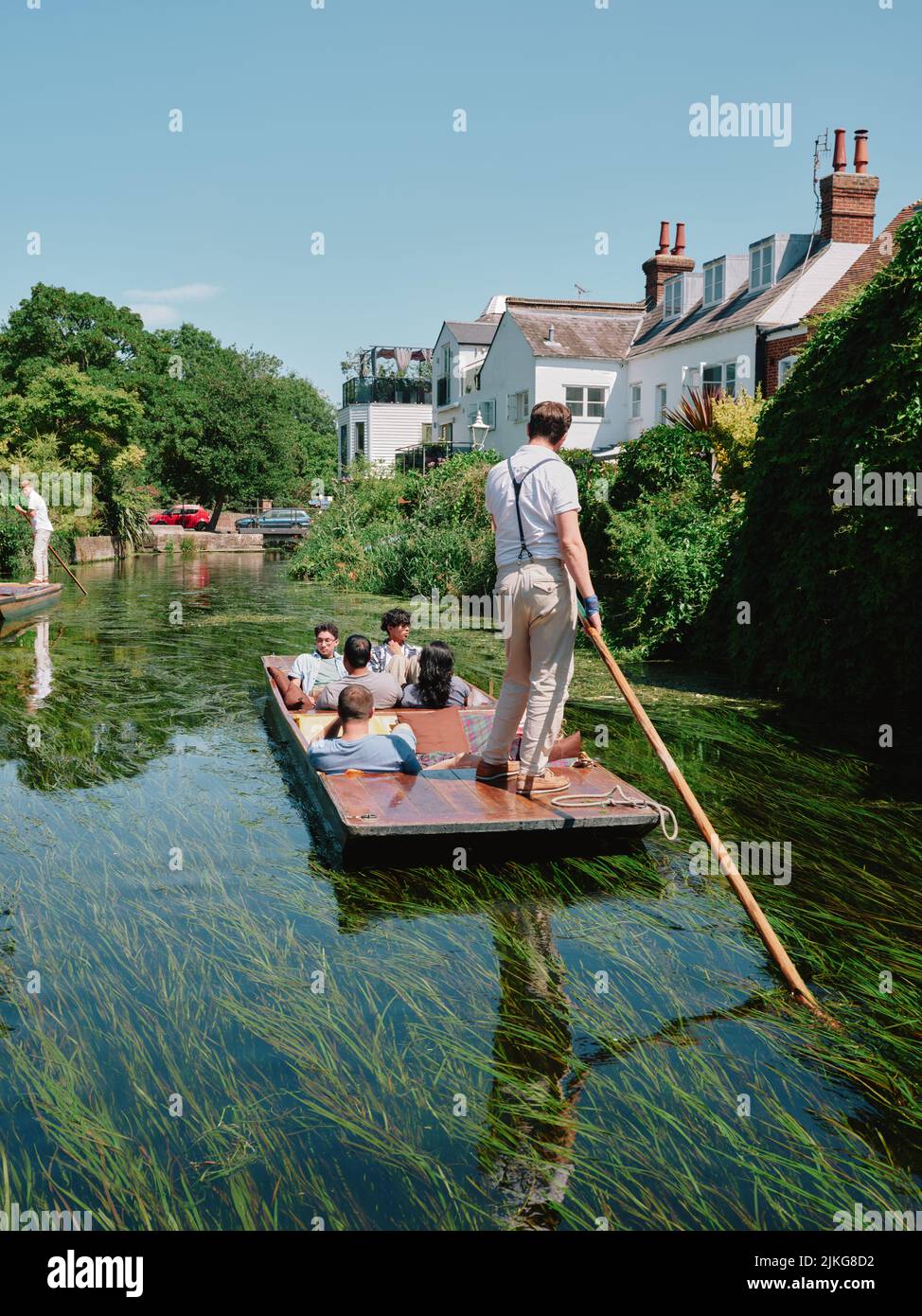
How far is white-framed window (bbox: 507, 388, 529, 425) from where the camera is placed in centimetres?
3691

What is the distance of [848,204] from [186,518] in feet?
110

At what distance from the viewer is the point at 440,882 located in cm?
619

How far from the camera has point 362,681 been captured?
8.76 meters

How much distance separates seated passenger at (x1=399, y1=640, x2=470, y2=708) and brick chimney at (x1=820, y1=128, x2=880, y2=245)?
71.0 ft

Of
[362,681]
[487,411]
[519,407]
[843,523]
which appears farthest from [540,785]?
[487,411]

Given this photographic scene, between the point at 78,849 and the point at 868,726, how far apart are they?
685 centimetres

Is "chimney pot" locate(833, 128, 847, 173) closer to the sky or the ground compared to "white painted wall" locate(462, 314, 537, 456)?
closer to the sky

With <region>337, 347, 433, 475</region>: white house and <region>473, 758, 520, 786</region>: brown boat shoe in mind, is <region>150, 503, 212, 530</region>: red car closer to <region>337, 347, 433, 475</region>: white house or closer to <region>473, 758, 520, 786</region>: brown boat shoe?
<region>337, 347, 433, 475</region>: white house

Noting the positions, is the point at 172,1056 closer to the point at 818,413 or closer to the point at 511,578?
the point at 511,578

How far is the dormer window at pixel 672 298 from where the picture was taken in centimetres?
3347

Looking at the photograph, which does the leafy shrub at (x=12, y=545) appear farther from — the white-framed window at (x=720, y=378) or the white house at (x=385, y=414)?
the white house at (x=385, y=414)

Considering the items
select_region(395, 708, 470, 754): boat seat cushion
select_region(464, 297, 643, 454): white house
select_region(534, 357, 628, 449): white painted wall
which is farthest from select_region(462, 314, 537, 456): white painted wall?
select_region(395, 708, 470, 754): boat seat cushion

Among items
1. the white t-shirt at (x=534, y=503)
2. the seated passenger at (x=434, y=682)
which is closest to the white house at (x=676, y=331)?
the seated passenger at (x=434, y=682)
